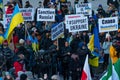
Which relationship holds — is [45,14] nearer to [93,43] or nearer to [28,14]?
[28,14]

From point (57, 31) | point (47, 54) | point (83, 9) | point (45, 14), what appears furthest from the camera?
point (83, 9)

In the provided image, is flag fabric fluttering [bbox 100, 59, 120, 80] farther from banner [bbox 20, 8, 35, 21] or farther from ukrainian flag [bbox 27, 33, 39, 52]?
banner [bbox 20, 8, 35, 21]

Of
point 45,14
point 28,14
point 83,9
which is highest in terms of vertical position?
point 45,14

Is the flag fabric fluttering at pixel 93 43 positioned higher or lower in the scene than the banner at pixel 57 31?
lower

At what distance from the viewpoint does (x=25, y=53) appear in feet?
56.4

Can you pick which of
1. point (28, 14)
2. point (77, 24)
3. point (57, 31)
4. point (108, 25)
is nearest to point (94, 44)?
point (108, 25)

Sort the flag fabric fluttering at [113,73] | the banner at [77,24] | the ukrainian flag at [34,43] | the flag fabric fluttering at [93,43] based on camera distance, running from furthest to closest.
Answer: the ukrainian flag at [34,43]
the flag fabric fluttering at [93,43]
the banner at [77,24]
the flag fabric fluttering at [113,73]

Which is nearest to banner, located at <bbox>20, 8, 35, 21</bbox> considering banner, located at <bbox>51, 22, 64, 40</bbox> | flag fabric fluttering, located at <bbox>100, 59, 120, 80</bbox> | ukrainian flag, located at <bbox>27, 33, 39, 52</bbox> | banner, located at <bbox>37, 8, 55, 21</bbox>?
banner, located at <bbox>37, 8, 55, 21</bbox>

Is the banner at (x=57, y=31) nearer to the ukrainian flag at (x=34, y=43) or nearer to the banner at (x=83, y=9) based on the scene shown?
the ukrainian flag at (x=34, y=43)

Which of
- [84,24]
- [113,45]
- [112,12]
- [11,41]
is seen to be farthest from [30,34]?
[112,12]

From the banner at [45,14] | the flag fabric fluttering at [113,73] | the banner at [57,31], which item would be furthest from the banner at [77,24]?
the flag fabric fluttering at [113,73]

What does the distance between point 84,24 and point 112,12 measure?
5.03m

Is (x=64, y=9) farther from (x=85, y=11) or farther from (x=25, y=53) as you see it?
(x=25, y=53)

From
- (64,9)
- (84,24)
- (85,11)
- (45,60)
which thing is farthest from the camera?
(64,9)
